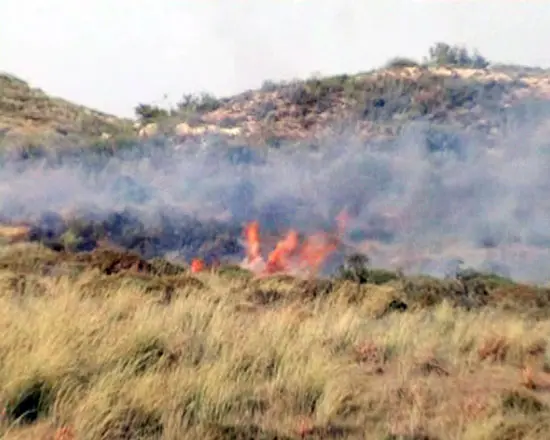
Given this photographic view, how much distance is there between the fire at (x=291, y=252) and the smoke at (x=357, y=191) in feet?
2.42

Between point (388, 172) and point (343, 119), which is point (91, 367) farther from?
point (343, 119)

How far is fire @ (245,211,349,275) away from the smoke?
0.74 m

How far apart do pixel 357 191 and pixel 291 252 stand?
11.0 metres

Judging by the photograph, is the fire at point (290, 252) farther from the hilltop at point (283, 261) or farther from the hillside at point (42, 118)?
the hillside at point (42, 118)

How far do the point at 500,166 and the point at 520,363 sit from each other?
34537 millimetres

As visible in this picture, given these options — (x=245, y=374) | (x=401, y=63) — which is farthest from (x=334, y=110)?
(x=245, y=374)

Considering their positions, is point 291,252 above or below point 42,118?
above

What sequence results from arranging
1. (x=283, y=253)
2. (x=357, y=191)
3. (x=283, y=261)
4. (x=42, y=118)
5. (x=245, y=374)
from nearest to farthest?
(x=245, y=374) → (x=283, y=261) → (x=283, y=253) → (x=357, y=191) → (x=42, y=118)

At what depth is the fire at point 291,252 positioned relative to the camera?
2594 centimetres

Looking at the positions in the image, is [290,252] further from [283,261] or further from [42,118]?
[42,118]

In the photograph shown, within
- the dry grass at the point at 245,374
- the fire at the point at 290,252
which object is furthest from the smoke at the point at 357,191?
the dry grass at the point at 245,374

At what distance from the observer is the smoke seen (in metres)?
32.1

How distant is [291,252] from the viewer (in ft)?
93.1

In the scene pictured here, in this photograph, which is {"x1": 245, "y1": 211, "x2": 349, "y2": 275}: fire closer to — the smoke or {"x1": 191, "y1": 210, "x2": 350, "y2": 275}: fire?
{"x1": 191, "y1": 210, "x2": 350, "y2": 275}: fire
